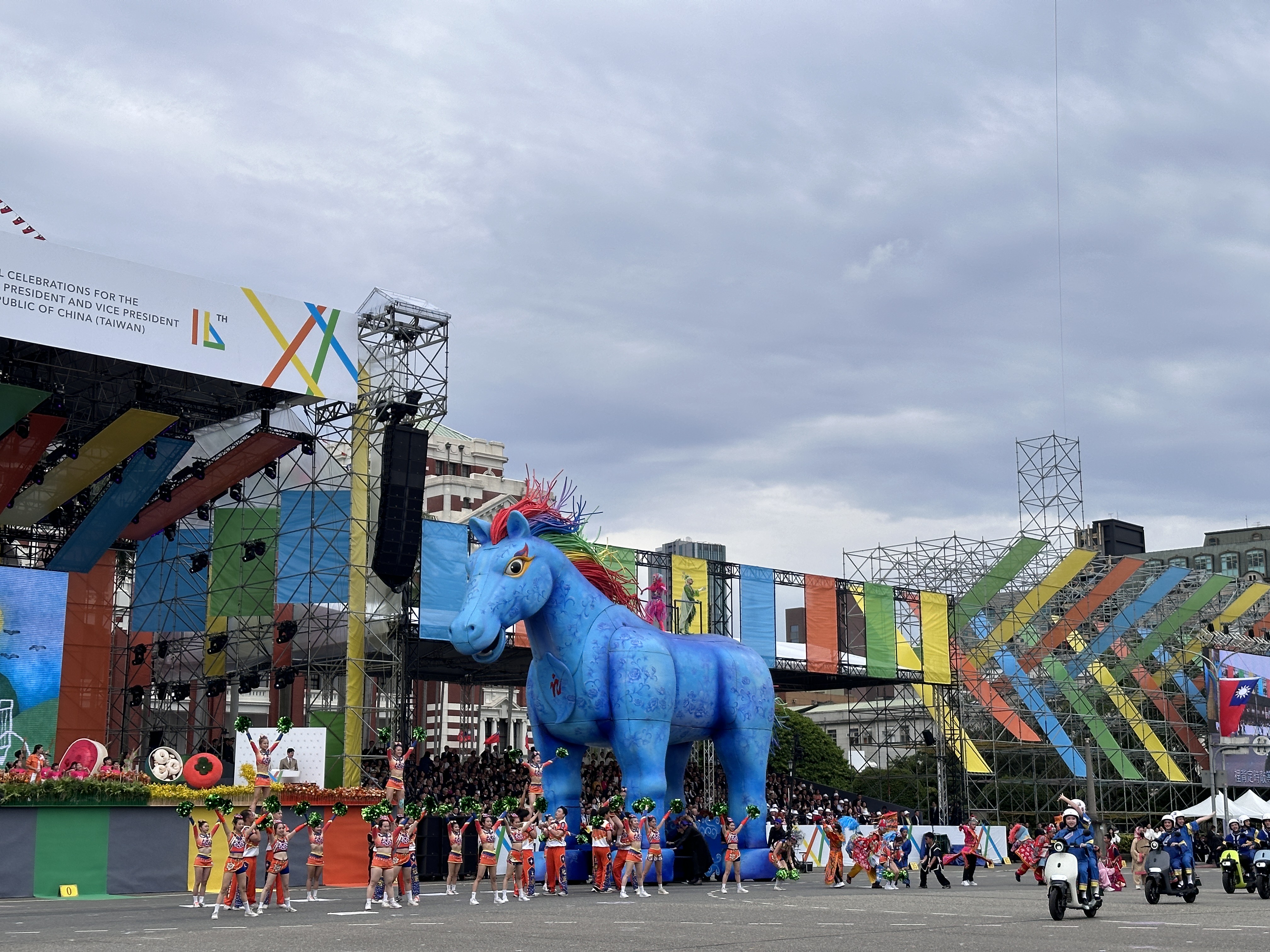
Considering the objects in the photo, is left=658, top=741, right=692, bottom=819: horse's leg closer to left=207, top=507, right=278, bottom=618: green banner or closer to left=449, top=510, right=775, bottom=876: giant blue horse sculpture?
left=449, top=510, right=775, bottom=876: giant blue horse sculpture

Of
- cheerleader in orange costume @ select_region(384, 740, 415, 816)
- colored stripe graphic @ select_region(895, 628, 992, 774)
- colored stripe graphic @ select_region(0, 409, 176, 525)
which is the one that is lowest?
cheerleader in orange costume @ select_region(384, 740, 415, 816)

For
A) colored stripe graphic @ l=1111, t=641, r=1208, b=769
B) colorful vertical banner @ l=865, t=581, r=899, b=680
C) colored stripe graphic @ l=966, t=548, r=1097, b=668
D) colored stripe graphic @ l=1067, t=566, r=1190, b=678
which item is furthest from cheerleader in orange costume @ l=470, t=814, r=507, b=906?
colored stripe graphic @ l=1111, t=641, r=1208, b=769

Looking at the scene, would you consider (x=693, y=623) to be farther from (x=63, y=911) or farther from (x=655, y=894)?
(x=63, y=911)

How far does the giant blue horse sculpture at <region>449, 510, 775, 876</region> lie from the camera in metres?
19.3

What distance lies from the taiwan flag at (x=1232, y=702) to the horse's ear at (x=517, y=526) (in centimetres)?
3489

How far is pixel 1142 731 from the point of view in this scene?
4891 cm

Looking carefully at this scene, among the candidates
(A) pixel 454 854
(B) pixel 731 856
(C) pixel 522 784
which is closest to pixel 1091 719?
(C) pixel 522 784

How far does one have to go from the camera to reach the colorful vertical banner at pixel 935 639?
4334 centimetres

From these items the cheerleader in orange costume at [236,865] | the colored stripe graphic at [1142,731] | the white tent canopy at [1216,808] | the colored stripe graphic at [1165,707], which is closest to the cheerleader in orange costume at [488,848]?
the cheerleader in orange costume at [236,865]

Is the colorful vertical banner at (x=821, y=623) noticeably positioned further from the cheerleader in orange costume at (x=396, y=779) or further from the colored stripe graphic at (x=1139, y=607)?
the cheerleader in orange costume at (x=396, y=779)

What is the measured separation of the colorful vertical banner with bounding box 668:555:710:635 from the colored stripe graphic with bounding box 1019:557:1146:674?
45.5 ft

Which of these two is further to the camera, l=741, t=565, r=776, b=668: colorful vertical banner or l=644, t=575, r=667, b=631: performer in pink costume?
l=741, t=565, r=776, b=668: colorful vertical banner

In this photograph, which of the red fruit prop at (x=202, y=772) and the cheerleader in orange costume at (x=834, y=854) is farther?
the cheerleader in orange costume at (x=834, y=854)

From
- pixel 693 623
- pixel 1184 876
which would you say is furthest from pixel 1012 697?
pixel 1184 876
